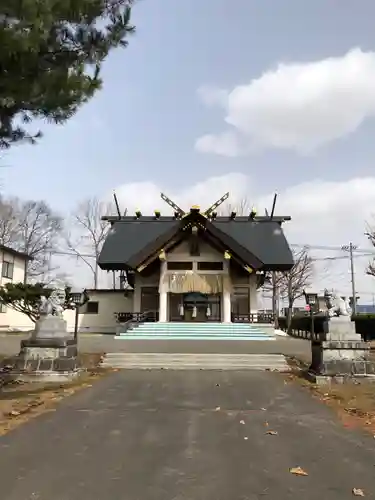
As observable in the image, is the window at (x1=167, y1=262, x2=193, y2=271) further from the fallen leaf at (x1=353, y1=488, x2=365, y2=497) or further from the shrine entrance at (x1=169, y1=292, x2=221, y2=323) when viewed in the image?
the fallen leaf at (x1=353, y1=488, x2=365, y2=497)

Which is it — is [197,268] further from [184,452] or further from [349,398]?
[184,452]

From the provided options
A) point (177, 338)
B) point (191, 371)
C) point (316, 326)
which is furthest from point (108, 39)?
point (316, 326)

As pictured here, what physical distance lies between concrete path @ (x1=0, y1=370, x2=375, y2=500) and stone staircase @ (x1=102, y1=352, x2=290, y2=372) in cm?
515

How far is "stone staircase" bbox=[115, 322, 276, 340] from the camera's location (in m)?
22.4

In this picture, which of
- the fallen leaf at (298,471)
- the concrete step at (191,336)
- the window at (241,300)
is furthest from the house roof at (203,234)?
the fallen leaf at (298,471)

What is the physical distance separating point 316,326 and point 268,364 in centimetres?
1427

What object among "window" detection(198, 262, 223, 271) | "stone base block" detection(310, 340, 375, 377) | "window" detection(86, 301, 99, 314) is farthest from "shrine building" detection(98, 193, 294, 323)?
"stone base block" detection(310, 340, 375, 377)

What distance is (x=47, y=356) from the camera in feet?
35.6

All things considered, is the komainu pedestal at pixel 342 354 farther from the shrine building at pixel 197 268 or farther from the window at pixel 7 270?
the window at pixel 7 270

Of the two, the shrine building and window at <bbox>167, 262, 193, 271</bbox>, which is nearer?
the shrine building

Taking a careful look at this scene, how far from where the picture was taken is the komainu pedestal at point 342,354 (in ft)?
34.7

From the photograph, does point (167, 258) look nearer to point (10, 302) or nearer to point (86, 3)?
point (10, 302)

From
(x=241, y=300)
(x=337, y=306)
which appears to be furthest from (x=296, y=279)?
(x=337, y=306)

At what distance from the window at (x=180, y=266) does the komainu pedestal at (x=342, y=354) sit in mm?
17153
